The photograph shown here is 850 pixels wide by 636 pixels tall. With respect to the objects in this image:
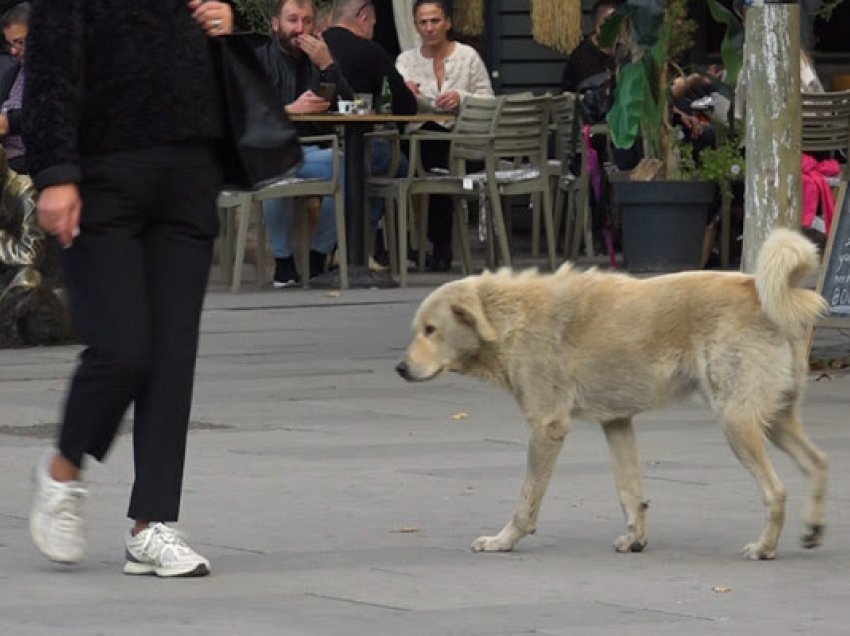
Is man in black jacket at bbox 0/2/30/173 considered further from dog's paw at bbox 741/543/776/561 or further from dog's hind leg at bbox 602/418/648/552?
dog's paw at bbox 741/543/776/561

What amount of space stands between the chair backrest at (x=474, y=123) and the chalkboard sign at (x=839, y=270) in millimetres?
5270

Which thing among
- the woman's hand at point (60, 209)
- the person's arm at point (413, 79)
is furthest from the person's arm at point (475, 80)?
the woman's hand at point (60, 209)

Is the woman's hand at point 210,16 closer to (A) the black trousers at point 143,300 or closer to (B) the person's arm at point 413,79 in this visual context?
(A) the black trousers at point 143,300

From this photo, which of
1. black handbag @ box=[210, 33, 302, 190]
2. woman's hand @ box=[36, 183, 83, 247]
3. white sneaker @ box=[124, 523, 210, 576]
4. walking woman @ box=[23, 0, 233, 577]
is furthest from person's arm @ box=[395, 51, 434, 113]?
woman's hand @ box=[36, 183, 83, 247]

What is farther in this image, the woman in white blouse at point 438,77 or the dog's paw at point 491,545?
the woman in white blouse at point 438,77

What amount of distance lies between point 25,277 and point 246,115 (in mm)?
6774

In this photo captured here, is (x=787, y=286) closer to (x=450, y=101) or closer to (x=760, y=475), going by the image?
(x=760, y=475)

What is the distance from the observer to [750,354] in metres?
6.84

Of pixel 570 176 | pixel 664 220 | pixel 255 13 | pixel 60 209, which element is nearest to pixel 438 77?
pixel 570 176

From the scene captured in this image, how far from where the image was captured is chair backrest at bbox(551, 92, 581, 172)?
714 inches

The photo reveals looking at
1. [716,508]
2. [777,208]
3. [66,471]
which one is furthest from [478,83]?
[66,471]

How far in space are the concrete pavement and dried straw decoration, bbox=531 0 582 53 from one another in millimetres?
9760

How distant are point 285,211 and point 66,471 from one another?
10.1 meters

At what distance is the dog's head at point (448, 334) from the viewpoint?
705cm
